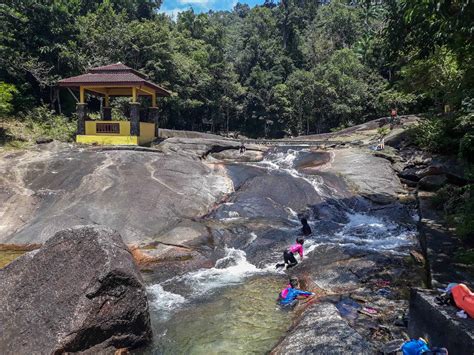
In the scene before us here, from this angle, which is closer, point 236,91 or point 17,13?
point 17,13

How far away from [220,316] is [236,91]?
129 ft

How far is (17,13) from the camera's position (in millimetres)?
26453

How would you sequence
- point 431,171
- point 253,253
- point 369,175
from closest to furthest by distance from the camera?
point 253,253, point 431,171, point 369,175

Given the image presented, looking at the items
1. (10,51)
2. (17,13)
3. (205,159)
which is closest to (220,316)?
(205,159)

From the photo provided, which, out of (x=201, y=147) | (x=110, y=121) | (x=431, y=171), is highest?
(x=110, y=121)

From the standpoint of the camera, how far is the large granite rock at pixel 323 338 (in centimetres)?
580

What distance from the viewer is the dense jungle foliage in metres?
17.0

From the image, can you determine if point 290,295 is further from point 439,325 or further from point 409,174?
point 409,174

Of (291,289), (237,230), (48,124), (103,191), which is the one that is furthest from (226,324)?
(48,124)

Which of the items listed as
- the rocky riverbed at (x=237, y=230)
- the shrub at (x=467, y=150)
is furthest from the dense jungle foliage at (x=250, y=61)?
the rocky riverbed at (x=237, y=230)

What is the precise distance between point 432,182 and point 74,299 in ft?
50.6

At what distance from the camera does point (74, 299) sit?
6008 mm

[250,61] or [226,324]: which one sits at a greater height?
[250,61]

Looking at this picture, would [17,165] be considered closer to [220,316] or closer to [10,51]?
[220,316]
